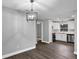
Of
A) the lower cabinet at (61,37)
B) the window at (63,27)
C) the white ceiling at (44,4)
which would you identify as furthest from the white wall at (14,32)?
the window at (63,27)

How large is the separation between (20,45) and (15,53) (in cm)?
55

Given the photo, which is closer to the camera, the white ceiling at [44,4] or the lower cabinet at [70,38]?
the white ceiling at [44,4]

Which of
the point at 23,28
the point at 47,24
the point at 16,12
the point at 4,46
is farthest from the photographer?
the point at 47,24

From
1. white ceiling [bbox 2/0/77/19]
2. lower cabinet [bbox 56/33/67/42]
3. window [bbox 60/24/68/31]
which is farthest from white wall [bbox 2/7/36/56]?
window [bbox 60/24/68/31]

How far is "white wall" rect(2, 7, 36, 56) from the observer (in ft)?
11.6

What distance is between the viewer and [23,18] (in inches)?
179

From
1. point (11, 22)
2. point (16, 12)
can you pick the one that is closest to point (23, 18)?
point (16, 12)

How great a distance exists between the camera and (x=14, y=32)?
13.1 ft

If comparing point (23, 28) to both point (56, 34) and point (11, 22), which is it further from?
point (56, 34)

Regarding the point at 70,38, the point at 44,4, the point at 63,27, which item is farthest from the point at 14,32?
the point at 63,27

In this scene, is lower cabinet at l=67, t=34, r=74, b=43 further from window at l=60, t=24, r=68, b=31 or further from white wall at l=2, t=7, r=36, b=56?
white wall at l=2, t=7, r=36, b=56

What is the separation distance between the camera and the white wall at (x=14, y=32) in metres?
3.54

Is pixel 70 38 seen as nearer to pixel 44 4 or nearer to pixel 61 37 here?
pixel 61 37

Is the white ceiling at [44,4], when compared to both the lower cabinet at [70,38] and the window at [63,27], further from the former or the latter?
the window at [63,27]
